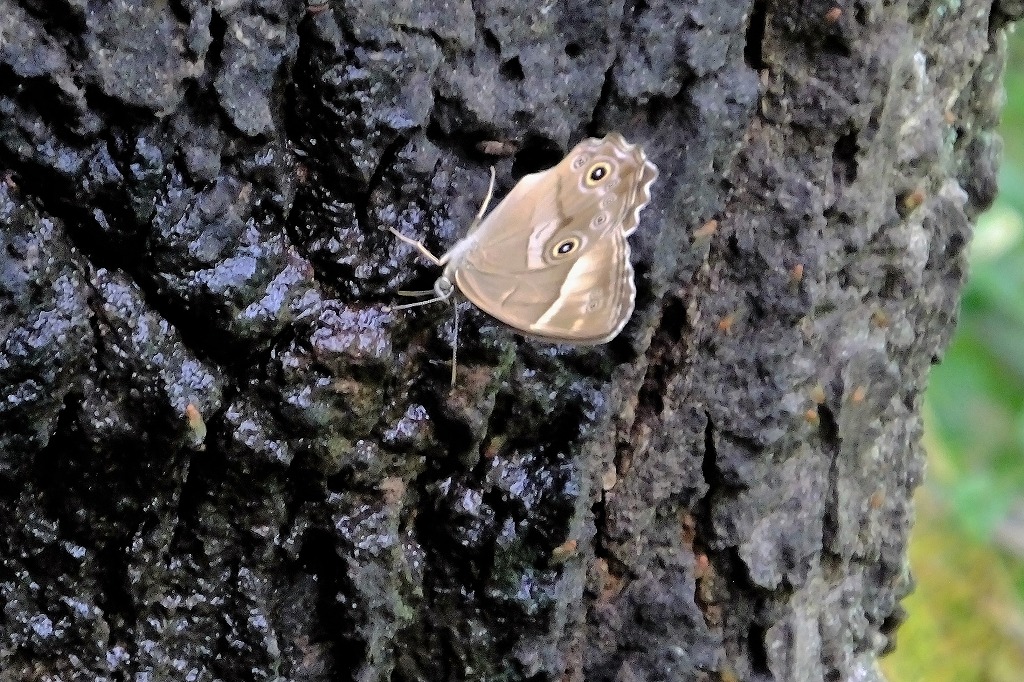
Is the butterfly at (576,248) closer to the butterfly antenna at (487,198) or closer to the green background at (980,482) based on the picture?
the butterfly antenna at (487,198)

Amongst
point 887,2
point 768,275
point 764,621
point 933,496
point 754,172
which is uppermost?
point 933,496

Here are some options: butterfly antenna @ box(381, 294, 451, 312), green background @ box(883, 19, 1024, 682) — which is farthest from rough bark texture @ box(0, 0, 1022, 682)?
green background @ box(883, 19, 1024, 682)

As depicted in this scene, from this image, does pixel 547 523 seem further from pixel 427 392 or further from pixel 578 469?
pixel 427 392

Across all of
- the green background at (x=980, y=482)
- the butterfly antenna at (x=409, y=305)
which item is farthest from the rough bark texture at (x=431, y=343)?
the green background at (x=980, y=482)

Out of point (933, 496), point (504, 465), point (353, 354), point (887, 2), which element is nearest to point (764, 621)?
point (504, 465)

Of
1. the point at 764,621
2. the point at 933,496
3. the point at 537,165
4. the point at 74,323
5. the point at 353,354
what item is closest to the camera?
the point at 74,323

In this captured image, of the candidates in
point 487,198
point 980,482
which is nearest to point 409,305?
Answer: point 487,198

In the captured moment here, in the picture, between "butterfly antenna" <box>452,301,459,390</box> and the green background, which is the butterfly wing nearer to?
"butterfly antenna" <box>452,301,459,390</box>

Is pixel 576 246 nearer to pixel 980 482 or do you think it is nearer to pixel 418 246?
pixel 418 246

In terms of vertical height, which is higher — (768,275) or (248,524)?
(768,275)
